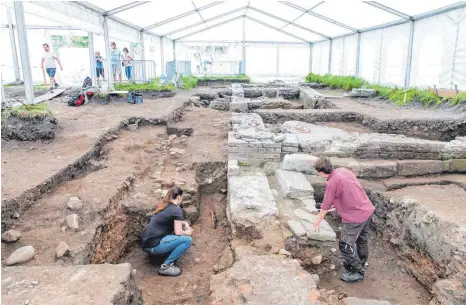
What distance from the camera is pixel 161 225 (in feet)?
13.0

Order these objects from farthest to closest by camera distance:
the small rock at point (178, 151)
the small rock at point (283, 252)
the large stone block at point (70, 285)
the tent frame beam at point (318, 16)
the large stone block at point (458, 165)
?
the tent frame beam at point (318, 16) < the small rock at point (178, 151) < the large stone block at point (458, 165) < the small rock at point (283, 252) < the large stone block at point (70, 285)

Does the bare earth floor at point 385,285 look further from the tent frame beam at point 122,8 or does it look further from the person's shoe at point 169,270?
the tent frame beam at point 122,8

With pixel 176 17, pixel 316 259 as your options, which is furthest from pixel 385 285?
pixel 176 17

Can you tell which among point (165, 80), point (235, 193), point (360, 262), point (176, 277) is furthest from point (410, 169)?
point (165, 80)

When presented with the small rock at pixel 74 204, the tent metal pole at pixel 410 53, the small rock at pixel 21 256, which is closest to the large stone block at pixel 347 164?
the small rock at pixel 74 204

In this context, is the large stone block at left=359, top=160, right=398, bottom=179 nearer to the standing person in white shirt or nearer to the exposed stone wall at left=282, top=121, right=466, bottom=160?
the exposed stone wall at left=282, top=121, right=466, bottom=160

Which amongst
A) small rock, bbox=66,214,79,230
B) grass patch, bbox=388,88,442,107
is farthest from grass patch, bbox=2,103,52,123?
grass patch, bbox=388,88,442,107

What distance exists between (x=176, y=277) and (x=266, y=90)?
36.5ft

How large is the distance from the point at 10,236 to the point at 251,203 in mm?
2474

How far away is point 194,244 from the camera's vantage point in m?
4.49

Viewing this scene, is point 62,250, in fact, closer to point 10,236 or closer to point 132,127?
point 10,236

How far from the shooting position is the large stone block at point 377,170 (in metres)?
5.43

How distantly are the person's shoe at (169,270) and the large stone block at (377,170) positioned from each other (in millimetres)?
3196

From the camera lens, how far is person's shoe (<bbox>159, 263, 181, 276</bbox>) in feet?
12.8
